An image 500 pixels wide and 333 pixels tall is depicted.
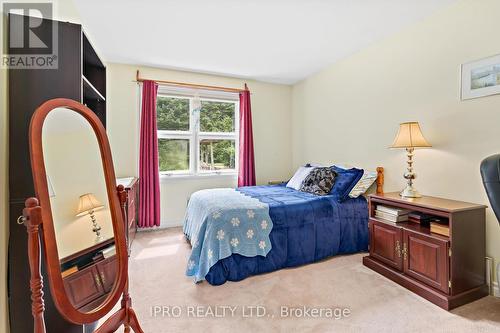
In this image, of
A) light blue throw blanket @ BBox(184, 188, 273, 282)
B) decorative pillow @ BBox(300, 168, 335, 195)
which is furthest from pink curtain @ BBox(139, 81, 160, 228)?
decorative pillow @ BBox(300, 168, 335, 195)

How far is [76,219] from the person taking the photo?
123cm

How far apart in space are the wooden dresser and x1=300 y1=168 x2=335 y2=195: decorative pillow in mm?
2342

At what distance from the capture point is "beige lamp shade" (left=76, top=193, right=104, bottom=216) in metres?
1.26

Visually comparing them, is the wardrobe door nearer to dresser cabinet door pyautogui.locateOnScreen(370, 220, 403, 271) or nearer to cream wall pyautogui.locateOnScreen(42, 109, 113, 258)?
cream wall pyautogui.locateOnScreen(42, 109, 113, 258)

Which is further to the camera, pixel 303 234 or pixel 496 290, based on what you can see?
pixel 303 234

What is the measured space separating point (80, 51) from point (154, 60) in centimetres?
233

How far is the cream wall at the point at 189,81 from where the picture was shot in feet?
11.8

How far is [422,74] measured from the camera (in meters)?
2.49

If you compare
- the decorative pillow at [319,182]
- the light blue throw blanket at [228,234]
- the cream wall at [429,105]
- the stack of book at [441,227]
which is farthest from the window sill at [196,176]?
the stack of book at [441,227]

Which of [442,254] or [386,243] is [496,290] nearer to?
[442,254]

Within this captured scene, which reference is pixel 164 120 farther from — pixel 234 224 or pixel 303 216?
pixel 303 216

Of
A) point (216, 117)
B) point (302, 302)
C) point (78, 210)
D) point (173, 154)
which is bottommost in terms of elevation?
point (302, 302)

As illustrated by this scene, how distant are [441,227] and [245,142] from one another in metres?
2.92

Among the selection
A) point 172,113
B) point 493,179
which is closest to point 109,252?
point 493,179
